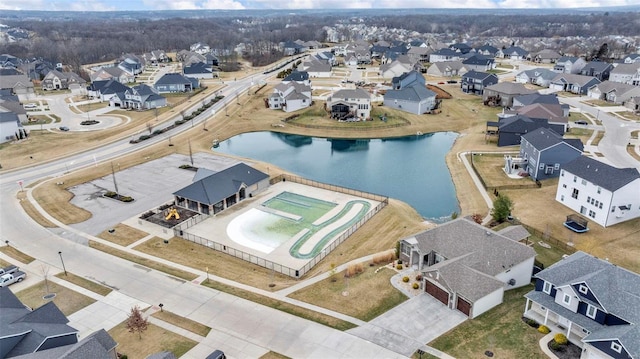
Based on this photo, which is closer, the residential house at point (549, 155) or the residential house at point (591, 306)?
the residential house at point (591, 306)

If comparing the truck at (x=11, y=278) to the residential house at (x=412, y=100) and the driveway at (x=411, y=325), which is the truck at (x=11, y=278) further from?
the residential house at (x=412, y=100)

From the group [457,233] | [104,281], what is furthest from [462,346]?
[104,281]

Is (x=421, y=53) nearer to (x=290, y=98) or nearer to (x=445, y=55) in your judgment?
(x=445, y=55)

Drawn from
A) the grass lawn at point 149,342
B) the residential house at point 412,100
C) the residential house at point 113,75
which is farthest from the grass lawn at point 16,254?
the residential house at point 113,75

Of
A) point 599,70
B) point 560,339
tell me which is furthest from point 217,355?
point 599,70

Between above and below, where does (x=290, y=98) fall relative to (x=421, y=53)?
below

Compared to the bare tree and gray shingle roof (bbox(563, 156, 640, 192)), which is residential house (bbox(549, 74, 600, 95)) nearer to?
gray shingle roof (bbox(563, 156, 640, 192))

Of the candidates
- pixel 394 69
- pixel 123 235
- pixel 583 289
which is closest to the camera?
pixel 583 289

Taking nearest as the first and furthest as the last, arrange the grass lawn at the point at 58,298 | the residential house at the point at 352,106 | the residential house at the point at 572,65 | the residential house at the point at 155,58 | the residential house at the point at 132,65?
the grass lawn at the point at 58,298
the residential house at the point at 352,106
the residential house at the point at 572,65
the residential house at the point at 132,65
the residential house at the point at 155,58
